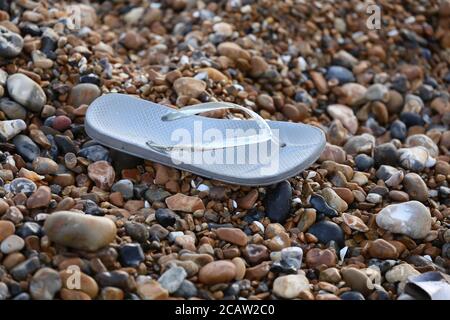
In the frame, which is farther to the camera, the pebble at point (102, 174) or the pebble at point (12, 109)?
the pebble at point (12, 109)

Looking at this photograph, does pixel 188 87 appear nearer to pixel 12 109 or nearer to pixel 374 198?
pixel 12 109

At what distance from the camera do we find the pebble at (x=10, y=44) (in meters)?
1.58

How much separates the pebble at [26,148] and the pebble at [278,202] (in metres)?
0.49

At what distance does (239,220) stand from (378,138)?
620mm

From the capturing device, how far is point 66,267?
3.73ft

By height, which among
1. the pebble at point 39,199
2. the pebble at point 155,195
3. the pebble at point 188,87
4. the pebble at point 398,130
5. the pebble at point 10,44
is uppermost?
the pebble at point 10,44

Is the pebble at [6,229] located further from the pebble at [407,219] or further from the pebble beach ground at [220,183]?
the pebble at [407,219]

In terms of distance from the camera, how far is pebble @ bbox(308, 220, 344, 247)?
1.33m

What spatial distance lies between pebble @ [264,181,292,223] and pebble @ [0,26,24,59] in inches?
27.5

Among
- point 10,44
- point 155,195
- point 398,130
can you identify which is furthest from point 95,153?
point 398,130

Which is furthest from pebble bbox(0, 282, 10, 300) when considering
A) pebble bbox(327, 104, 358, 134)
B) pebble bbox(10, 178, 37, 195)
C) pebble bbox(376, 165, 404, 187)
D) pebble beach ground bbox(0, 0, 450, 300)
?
pebble bbox(327, 104, 358, 134)

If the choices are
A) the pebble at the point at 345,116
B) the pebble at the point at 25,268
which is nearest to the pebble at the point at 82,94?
the pebble at the point at 25,268
